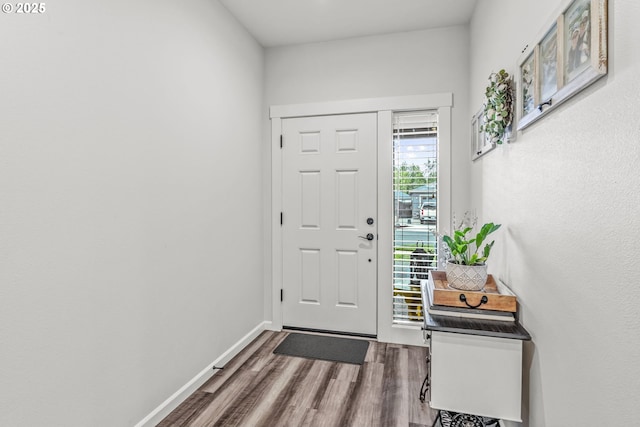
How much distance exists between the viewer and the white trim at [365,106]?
2.99 m

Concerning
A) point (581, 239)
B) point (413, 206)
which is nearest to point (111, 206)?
point (581, 239)

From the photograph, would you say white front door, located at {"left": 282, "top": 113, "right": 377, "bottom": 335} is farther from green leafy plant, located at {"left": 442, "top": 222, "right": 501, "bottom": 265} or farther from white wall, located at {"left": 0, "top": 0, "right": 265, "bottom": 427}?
green leafy plant, located at {"left": 442, "top": 222, "right": 501, "bottom": 265}

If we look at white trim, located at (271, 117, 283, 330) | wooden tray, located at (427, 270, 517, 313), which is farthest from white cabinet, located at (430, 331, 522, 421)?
white trim, located at (271, 117, 283, 330)

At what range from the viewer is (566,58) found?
3.44ft

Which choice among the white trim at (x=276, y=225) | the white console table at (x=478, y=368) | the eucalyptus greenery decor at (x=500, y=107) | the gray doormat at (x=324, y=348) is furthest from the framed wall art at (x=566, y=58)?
the white trim at (x=276, y=225)

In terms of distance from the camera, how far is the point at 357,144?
10.4 ft

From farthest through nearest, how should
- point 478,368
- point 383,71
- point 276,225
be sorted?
point 276,225
point 383,71
point 478,368

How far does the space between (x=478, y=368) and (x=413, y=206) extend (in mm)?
1822

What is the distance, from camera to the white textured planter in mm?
1604

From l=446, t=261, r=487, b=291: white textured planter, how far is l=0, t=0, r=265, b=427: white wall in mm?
1635

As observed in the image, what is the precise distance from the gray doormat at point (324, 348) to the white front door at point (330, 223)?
15 cm

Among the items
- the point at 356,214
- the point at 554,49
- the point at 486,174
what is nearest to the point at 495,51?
the point at 486,174

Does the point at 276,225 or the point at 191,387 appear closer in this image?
the point at 191,387

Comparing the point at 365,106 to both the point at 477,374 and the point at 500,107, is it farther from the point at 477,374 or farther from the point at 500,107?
the point at 477,374
